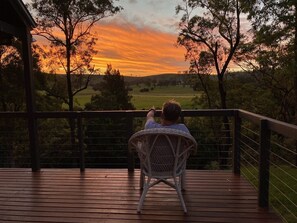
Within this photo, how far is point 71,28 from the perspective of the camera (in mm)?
17641

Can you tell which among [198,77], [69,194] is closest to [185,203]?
[69,194]

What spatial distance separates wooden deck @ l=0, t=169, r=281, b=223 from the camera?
3.31 metres

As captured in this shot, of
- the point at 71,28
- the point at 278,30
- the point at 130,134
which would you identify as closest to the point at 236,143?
the point at 130,134

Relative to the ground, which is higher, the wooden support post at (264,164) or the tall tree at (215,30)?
the tall tree at (215,30)

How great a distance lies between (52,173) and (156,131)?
8.49ft

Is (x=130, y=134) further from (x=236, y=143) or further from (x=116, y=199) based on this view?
(x=236, y=143)

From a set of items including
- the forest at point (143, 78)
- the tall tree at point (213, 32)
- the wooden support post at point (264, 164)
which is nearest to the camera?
the wooden support post at point (264, 164)

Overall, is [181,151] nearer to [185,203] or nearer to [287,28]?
[185,203]

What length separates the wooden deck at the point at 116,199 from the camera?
331 centimetres

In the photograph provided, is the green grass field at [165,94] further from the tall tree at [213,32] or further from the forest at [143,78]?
the tall tree at [213,32]

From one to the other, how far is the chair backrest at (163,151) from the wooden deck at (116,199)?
0.43 m

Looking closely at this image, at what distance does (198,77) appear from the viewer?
19.6 m

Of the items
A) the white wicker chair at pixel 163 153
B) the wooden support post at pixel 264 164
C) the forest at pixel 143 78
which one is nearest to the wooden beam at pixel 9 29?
the white wicker chair at pixel 163 153

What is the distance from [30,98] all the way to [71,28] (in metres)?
13.3
